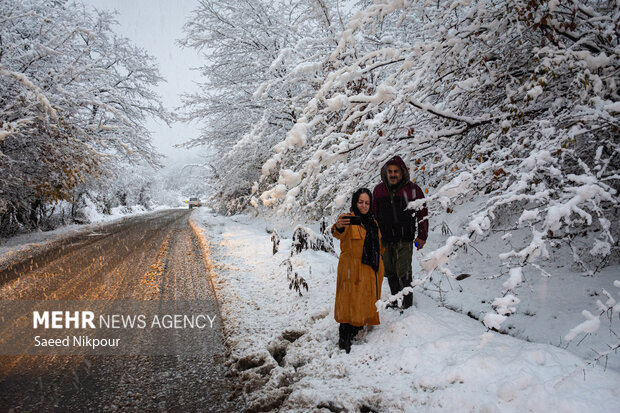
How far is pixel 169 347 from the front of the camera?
329 centimetres

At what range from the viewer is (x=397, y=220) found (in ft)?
11.0

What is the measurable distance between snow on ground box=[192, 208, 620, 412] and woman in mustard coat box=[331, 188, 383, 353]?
0.34 m

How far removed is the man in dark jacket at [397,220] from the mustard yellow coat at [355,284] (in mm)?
486

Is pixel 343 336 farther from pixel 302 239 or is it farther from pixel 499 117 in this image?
pixel 499 117

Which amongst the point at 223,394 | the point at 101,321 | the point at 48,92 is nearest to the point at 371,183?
the point at 223,394

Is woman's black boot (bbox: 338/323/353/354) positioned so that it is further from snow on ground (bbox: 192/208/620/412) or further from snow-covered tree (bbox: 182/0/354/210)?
snow-covered tree (bbox: 182/0/354/210)

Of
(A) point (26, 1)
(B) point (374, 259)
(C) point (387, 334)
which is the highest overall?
(A) point (26, 1)

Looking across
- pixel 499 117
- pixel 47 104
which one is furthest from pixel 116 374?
pixel 47 104

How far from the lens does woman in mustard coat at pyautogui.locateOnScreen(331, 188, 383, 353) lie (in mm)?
2994

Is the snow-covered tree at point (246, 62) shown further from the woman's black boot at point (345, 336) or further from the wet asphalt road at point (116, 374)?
the woman's black boot at point (345, 336)

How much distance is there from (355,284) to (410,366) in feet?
2.81

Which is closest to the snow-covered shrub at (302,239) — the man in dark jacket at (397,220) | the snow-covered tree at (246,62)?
the man in dark jacket at (397,220)

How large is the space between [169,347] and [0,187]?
30.8ft

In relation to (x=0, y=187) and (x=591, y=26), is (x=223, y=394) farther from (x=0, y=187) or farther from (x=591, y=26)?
(x=0, y=187)
